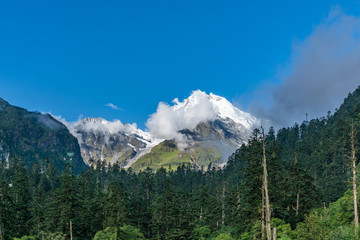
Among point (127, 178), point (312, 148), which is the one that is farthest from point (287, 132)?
point (127, 178)

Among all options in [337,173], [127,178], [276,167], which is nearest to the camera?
[276,167]

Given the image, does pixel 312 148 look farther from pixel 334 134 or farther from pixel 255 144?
pixel 255 144

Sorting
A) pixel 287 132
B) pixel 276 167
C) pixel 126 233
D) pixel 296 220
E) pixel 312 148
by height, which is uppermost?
pixel 287 132

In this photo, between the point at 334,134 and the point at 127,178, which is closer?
the point at 334,134

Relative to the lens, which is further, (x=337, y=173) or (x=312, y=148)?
(x=312, y=148)

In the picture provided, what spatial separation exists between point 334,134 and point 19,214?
111994 mm

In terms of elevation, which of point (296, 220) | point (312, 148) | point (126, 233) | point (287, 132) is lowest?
point (126, 233)

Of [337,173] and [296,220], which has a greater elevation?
[337,173]

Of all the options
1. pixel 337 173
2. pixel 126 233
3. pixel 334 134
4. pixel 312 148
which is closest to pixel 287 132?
pixel 312 148

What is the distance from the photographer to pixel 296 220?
42844 mm

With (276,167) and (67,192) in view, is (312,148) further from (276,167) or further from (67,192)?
(67,192)

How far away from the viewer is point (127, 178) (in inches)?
6088

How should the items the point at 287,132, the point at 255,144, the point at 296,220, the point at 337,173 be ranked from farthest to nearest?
the point at 287,132 < the point at 337,173 < the point at 296,220 < the point at 255,144

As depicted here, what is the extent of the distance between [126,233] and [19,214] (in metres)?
22.4
